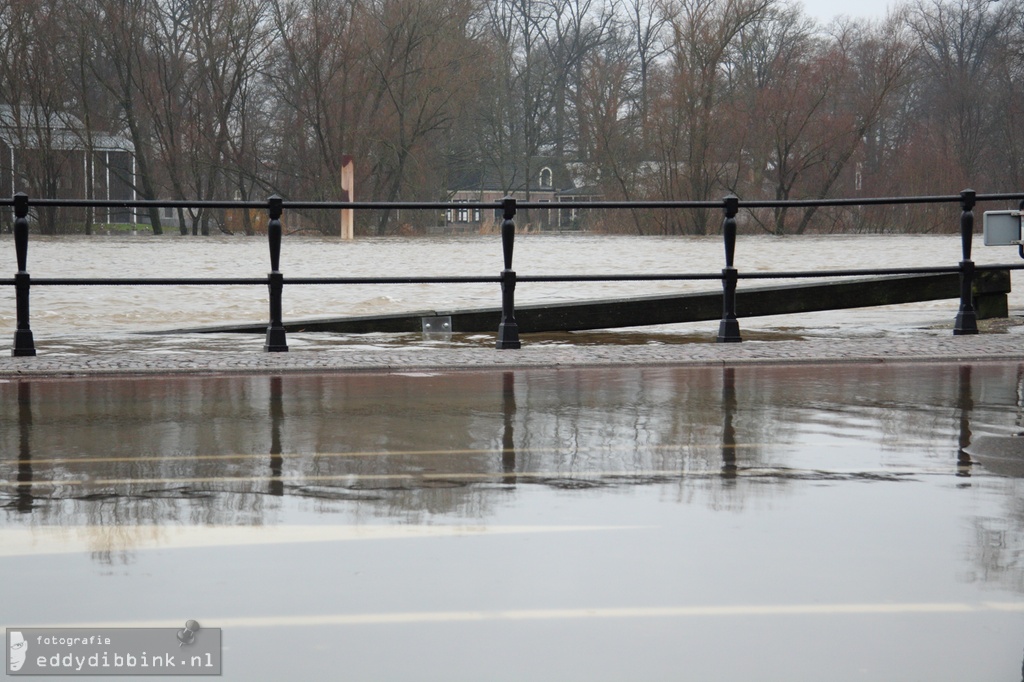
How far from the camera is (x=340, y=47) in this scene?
57.5 meters

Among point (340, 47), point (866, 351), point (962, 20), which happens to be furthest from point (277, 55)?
point (866, 351)

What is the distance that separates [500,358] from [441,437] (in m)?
3.61

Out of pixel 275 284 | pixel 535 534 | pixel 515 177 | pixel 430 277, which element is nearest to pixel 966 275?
pixel 430 277

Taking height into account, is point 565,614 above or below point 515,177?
below

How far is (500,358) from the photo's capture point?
10.2 m

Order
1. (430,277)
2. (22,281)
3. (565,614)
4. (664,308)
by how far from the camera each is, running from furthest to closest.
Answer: (664,308)
(430,277)
(22,281)
(565,614)

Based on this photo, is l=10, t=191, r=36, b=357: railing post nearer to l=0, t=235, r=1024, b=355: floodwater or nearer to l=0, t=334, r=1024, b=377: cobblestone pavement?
l=0, t=334, r=1024, b=377: cobblestone pavement

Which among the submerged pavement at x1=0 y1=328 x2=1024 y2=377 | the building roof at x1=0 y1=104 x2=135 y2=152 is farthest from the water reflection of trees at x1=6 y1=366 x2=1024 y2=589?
the building roof at x1=0 y1=104 x2=135 y2=152

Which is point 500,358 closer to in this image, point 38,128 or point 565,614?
point 565,614

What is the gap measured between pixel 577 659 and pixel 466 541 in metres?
1.18

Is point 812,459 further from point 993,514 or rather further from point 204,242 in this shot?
point 204,242

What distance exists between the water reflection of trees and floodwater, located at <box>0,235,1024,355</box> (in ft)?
11.7

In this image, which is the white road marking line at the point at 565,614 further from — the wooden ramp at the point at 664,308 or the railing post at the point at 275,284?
the wooden ramp at the point at 664,308

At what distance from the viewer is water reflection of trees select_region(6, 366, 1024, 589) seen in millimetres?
5023
